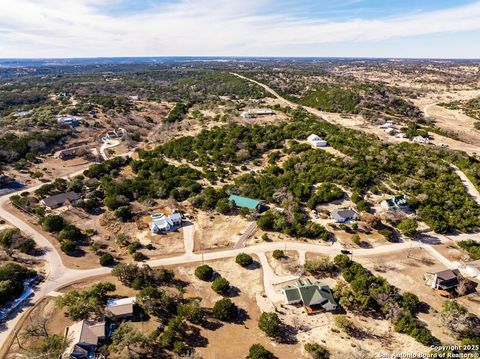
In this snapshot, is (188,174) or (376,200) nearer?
(376,200)

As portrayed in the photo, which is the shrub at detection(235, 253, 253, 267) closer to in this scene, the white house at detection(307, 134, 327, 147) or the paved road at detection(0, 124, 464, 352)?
the paved road at detection(0, 124, 464, 352)

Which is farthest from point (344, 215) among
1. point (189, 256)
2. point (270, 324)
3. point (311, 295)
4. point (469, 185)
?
point (469, 185)

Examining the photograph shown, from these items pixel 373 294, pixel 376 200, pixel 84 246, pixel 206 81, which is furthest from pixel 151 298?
pixel 206 81

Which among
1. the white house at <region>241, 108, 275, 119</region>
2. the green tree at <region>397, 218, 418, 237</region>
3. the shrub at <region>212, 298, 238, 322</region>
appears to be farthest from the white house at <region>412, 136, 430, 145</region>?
the shrub at <region>212, 298, 238, 322</region>

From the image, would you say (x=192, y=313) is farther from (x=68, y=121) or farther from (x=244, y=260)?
(x=68, y=121)

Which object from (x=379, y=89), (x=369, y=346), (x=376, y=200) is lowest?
(x=369, y=346)

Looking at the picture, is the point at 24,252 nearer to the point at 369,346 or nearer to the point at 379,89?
the point at 369,346
